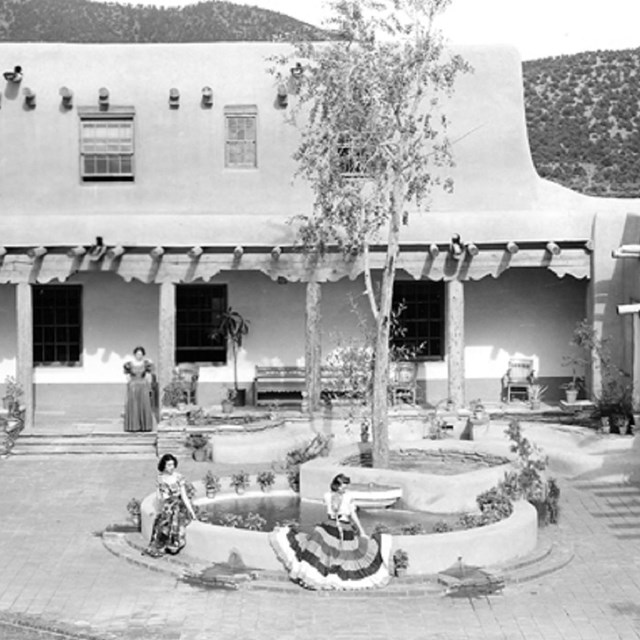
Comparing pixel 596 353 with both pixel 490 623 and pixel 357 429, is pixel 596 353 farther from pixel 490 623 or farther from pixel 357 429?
pixel 490 623

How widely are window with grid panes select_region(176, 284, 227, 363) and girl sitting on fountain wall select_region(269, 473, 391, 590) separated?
11.0 metres

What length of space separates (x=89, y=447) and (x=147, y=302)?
148 inches

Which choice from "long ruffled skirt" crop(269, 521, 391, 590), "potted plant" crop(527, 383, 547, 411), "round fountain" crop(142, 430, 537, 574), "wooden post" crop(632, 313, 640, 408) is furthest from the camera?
"potted plant" crop(527, 383, 547, 411)

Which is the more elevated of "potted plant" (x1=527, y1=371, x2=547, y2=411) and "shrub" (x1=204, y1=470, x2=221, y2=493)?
"potted plant" (x1=527, y1=371, x2=547, y2=411)

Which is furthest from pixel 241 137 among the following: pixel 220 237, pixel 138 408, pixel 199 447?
pixel 199 447

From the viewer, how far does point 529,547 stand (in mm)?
17156

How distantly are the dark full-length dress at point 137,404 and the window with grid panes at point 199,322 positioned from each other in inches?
82.9

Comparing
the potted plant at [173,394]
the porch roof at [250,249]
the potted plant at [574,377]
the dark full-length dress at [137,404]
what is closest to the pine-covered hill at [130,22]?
the porch roof at [250,249]

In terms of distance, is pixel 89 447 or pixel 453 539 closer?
pixel 453 539

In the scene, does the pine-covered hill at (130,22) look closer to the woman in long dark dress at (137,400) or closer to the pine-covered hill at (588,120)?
the pine-covered hill at (588,120)

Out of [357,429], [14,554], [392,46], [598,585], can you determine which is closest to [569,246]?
[357,429]

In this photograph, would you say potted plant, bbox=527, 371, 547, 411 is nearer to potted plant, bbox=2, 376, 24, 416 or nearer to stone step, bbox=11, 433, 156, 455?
stone step, bbox=11, 433, 156, 455

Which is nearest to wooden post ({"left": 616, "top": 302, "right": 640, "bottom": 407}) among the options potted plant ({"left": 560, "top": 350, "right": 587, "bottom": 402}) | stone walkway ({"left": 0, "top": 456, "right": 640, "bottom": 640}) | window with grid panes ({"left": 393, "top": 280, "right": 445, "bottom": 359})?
potted plant ({"left": 560, "top": 350, "right": 587, "bottom": 402})

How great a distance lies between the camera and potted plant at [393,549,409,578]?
16.0 metres
